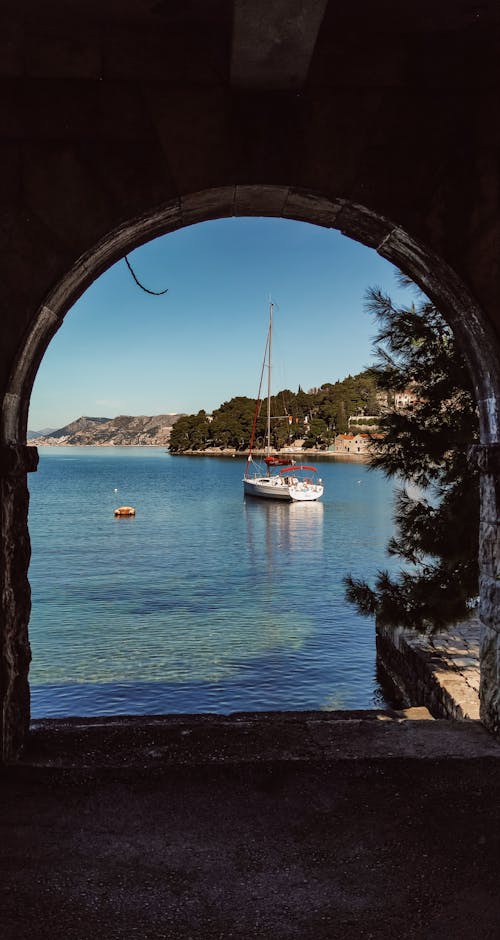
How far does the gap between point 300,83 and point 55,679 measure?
605 inches

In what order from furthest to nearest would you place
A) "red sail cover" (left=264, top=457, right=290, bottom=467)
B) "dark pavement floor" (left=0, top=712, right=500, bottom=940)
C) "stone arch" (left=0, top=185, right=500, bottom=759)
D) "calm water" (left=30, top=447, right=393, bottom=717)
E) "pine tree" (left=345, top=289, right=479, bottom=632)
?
"red sail cover" (left=264, top=457, right=290, bottom=467) → "calm water" (left=30, top=447, right=393, bottom=717) → "pine tree" (left=345, top=289, right=479, bottom=632) → "stone arch" (left=0, top=185, right=500, bottom=759) → "dark pavement floor" (left=0, top=712, right=500, bottom=940)

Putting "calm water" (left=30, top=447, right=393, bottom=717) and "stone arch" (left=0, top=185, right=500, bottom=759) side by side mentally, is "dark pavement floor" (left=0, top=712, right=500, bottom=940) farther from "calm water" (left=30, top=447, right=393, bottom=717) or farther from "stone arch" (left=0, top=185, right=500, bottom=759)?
"calm water" (left=30, top=447, right=393, bottom=717)

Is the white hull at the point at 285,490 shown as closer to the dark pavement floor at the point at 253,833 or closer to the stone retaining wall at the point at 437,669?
the stone retaining wall at the point at 437,669

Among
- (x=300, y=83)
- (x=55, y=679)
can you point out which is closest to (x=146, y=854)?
(x=300, y=83)

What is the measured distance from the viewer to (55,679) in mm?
17172

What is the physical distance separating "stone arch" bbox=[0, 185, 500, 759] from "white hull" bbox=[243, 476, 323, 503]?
183ft

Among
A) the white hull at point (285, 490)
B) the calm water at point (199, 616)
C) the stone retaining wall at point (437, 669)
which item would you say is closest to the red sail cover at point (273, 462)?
the white hull at point (285, 490)

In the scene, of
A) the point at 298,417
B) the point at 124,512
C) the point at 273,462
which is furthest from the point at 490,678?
the point at 298,417

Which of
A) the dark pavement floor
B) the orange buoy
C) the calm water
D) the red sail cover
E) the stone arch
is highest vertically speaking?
the stone arch

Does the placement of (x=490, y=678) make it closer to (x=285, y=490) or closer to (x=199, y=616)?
(x=199, y=616)

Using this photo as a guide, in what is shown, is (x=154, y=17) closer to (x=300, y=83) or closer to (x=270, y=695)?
(x=300, y=83)

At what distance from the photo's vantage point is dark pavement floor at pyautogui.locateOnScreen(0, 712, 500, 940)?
9.34 ft

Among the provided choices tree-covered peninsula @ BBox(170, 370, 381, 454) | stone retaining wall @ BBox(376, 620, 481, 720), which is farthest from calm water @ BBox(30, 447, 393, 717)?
tree-covered peninsula @ BBox(170, 370, 381, 454)

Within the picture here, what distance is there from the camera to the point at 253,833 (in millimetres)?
3459
